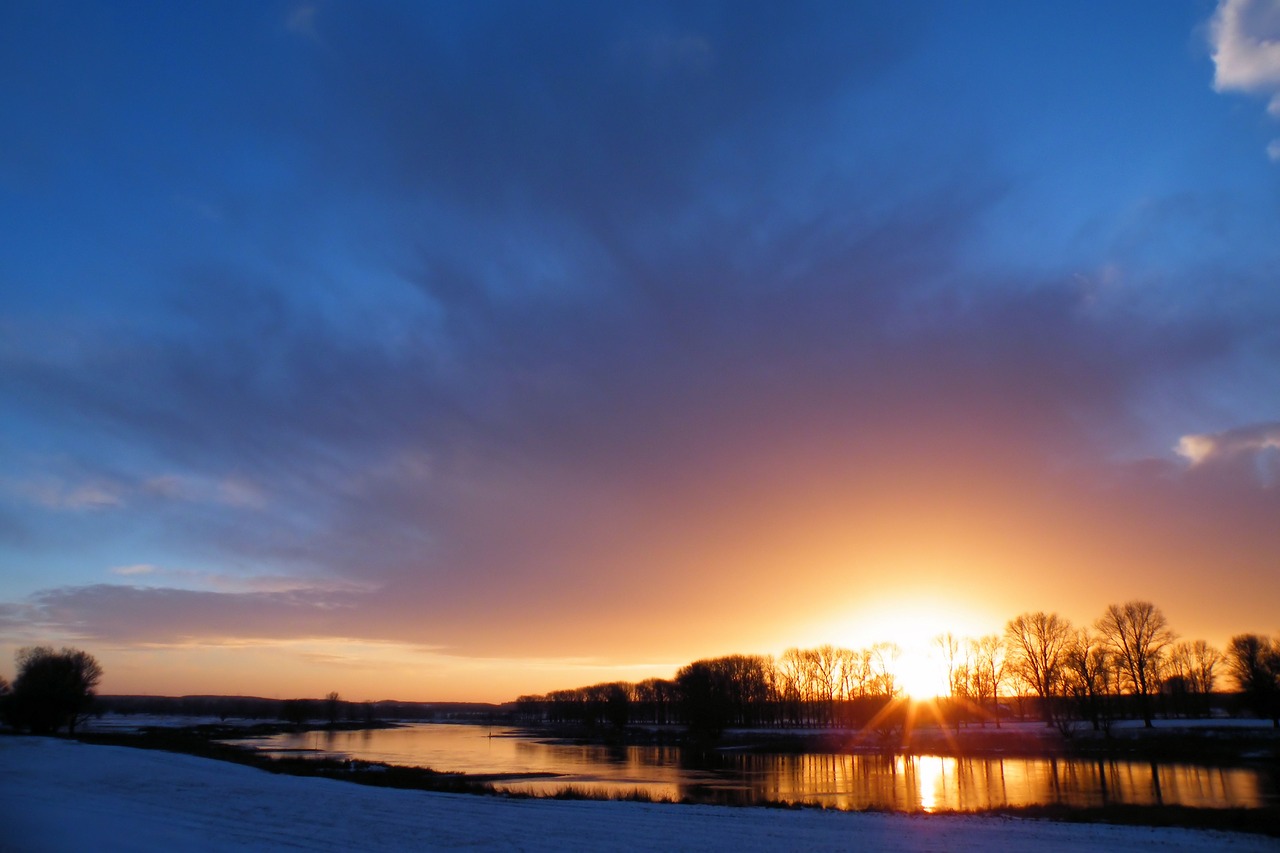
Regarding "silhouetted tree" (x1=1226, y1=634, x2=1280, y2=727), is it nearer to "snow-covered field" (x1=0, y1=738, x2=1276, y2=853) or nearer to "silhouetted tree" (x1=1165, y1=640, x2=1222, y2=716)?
"silhouetted tree" (x1=1165, y1=640, x2=1222, y2=716)

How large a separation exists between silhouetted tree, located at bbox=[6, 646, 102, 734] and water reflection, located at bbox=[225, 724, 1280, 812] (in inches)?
1522

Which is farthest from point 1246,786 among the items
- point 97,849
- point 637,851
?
point 97,849

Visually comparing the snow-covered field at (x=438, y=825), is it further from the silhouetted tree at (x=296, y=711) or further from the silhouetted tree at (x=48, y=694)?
the silhouetted tree at (x=296, y=711)

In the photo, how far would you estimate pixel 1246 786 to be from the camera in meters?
39.9

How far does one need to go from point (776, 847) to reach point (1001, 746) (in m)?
67.7

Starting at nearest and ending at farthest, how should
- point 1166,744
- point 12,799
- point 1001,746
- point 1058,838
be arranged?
point 1058,838 → point 12,799 → point 1166,744 → point 1001,746

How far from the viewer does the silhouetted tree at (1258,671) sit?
69688 mm

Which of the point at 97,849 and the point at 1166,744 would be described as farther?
the point at 1166,744

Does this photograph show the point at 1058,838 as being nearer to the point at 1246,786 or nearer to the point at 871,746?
the point at 1246,786

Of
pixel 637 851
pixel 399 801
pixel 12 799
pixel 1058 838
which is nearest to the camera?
pixel 637 851

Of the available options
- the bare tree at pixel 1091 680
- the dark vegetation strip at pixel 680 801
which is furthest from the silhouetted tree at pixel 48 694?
the bare tree at pixel 1091 680

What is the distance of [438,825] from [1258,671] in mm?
87814

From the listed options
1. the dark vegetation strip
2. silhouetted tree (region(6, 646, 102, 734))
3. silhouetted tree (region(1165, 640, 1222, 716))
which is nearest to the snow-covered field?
the dark vegetation strip

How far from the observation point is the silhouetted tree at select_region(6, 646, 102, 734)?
257 ft
